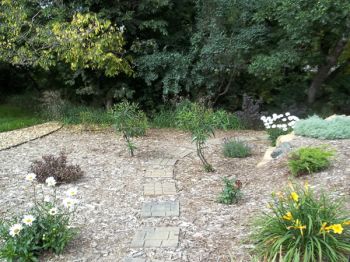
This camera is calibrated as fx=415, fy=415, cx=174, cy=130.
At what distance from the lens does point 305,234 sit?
2814 millimetres

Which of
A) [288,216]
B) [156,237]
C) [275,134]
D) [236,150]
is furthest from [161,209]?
[275,134]

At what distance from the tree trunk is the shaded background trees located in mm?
23

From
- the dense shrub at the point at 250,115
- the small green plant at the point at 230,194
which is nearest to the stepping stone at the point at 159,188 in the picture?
the small green plant at the point at 230,194

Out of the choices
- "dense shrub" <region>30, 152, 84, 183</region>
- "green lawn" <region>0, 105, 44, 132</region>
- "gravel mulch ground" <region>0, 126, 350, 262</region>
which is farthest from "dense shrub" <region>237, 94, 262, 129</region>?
"dense shrub" <region>30, 152, 84, 183</region>

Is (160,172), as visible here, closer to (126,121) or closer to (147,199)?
(147,199)

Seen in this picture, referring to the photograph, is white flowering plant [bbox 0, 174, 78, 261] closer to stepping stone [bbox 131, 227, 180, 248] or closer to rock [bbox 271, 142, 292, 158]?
stepping stone [bbox 131, 227, 180, 248]

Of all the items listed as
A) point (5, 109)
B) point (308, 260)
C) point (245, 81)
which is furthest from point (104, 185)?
point (5, 109)

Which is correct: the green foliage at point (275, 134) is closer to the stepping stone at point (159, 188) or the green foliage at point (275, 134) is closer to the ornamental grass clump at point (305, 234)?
the stepping stone at point (159, 188)

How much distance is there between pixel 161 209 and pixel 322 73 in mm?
6592

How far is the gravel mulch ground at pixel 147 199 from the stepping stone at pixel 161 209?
7cm

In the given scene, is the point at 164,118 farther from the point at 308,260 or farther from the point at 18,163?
the point at 308,260

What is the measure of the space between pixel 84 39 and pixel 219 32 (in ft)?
8.96

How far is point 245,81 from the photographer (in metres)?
10.0

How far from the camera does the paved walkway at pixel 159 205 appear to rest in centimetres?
333
